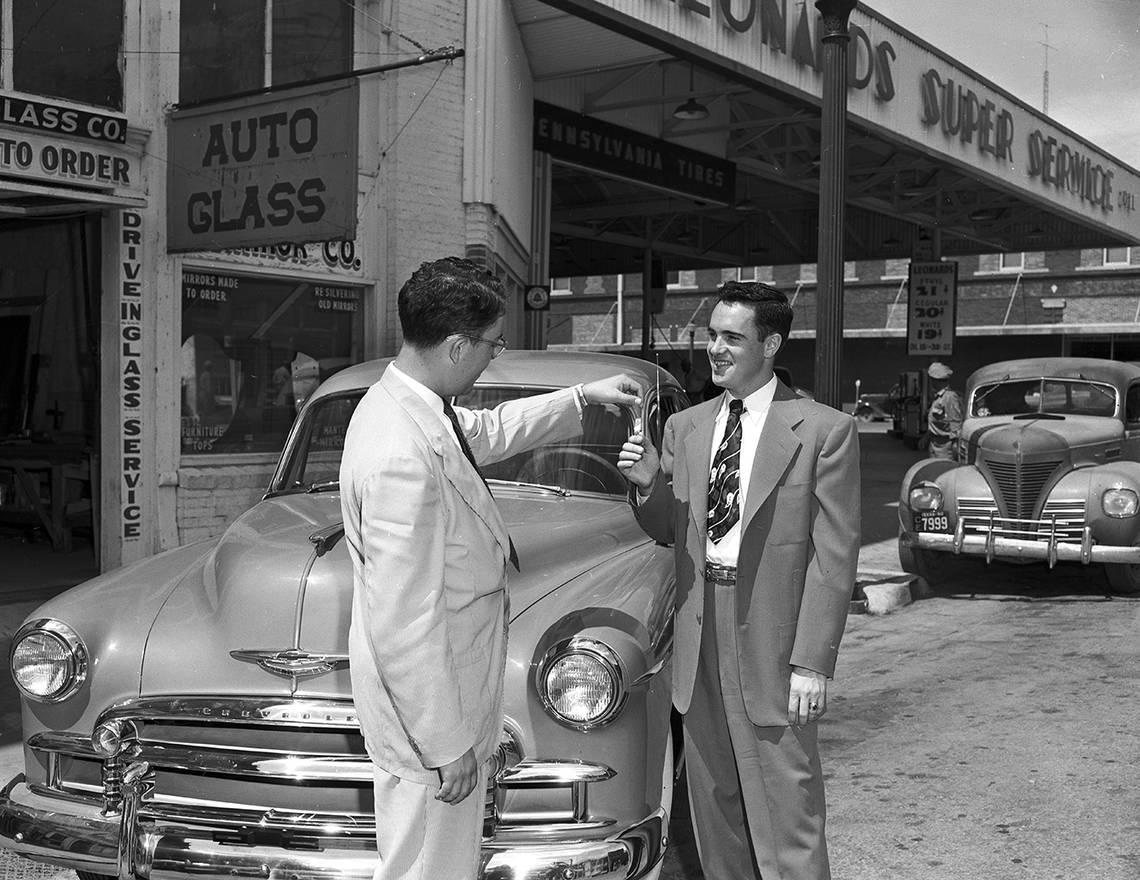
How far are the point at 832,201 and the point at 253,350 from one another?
4835 millimetres

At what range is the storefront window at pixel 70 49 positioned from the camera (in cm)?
859

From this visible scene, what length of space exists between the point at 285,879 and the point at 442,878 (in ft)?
2.21

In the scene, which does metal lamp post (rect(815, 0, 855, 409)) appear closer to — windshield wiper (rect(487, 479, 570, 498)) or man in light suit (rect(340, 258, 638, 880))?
windshield wiper (rect(487, 479, 570, 498))

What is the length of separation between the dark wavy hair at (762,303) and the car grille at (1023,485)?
7197 millimetres

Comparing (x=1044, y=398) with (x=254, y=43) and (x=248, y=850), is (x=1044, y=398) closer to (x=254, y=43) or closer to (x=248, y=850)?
(x=254, y=43)

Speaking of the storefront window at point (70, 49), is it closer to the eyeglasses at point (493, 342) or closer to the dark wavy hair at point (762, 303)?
the dark wavy hair at point (762, 303)

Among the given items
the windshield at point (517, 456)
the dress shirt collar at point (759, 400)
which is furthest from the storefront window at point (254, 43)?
the dress shirt collar at point (759, 400)

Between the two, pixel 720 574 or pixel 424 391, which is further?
pixel 720 574

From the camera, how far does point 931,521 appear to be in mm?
9781

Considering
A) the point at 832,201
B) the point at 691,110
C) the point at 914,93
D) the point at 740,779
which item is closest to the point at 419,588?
the point at 740,779

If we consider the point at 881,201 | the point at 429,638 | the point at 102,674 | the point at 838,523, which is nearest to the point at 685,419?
the point at 838,523

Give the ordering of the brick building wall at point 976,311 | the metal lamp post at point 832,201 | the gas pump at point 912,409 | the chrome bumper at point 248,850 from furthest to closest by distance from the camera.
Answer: the brick building wall at point 976,311, the gas pump at point 912,409, the metal lamp post at point 832,201, the chrome bumper at point 248,850

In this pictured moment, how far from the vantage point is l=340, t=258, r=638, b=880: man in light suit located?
2.29 metres

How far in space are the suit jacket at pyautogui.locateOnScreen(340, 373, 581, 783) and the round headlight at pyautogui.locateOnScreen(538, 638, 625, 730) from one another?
58 cm
